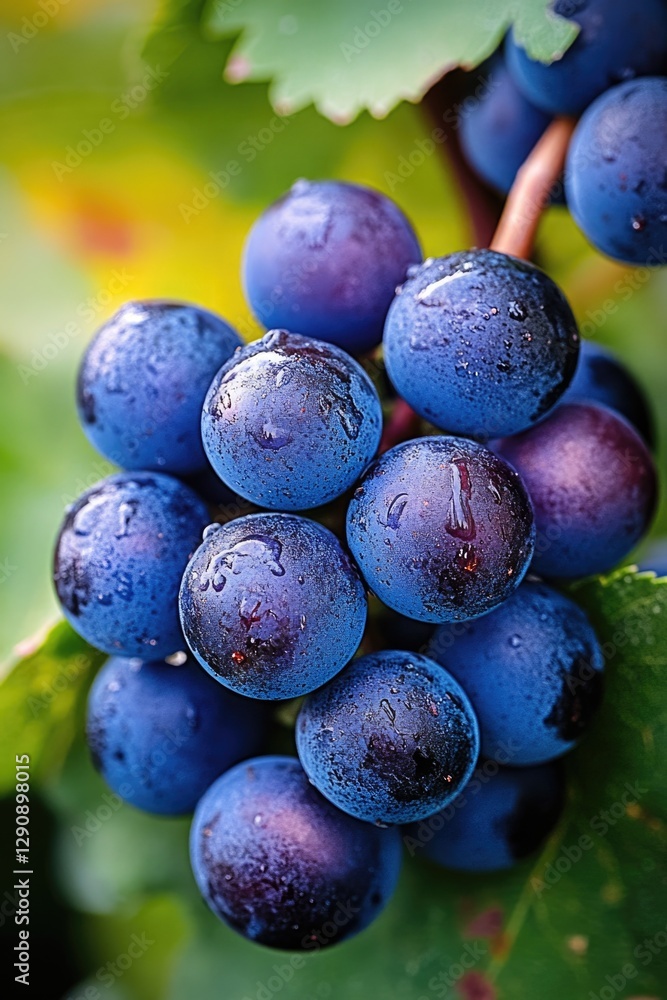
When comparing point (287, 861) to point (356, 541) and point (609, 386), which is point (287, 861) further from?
point (609, 386)

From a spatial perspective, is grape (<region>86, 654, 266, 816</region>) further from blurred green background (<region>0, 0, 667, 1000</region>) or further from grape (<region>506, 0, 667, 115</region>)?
grape (<region>506, 0, 667, 115</region>)

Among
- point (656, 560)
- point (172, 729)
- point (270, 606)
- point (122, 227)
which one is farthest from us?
point (122, 227)

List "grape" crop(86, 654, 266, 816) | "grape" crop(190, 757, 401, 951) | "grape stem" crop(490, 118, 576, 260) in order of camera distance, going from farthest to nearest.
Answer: "grape stem" crop(490, 118, 576, 260)
"grape" crop(86, 654, 266, 816)
"grape" crop(190, 757, 401, 951)

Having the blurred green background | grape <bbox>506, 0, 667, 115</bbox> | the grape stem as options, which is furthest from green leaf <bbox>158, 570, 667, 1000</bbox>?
grape <bbox>506, 0, 667, 115</bbox>

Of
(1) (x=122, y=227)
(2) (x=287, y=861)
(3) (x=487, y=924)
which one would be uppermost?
(1) (x=122, y=227)

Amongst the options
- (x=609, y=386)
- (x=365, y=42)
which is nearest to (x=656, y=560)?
(x=609, y=386)

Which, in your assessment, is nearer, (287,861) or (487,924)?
(287,861)

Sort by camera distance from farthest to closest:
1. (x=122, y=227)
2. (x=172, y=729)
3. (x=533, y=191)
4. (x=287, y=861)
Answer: (x=122, y=227) → (x=533, y=191) → (x=172, y=729) → (x=287, y=861)

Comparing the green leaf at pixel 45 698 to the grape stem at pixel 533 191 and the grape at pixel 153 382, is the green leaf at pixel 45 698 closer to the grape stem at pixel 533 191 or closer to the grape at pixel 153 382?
the grape at pixel 153 382
